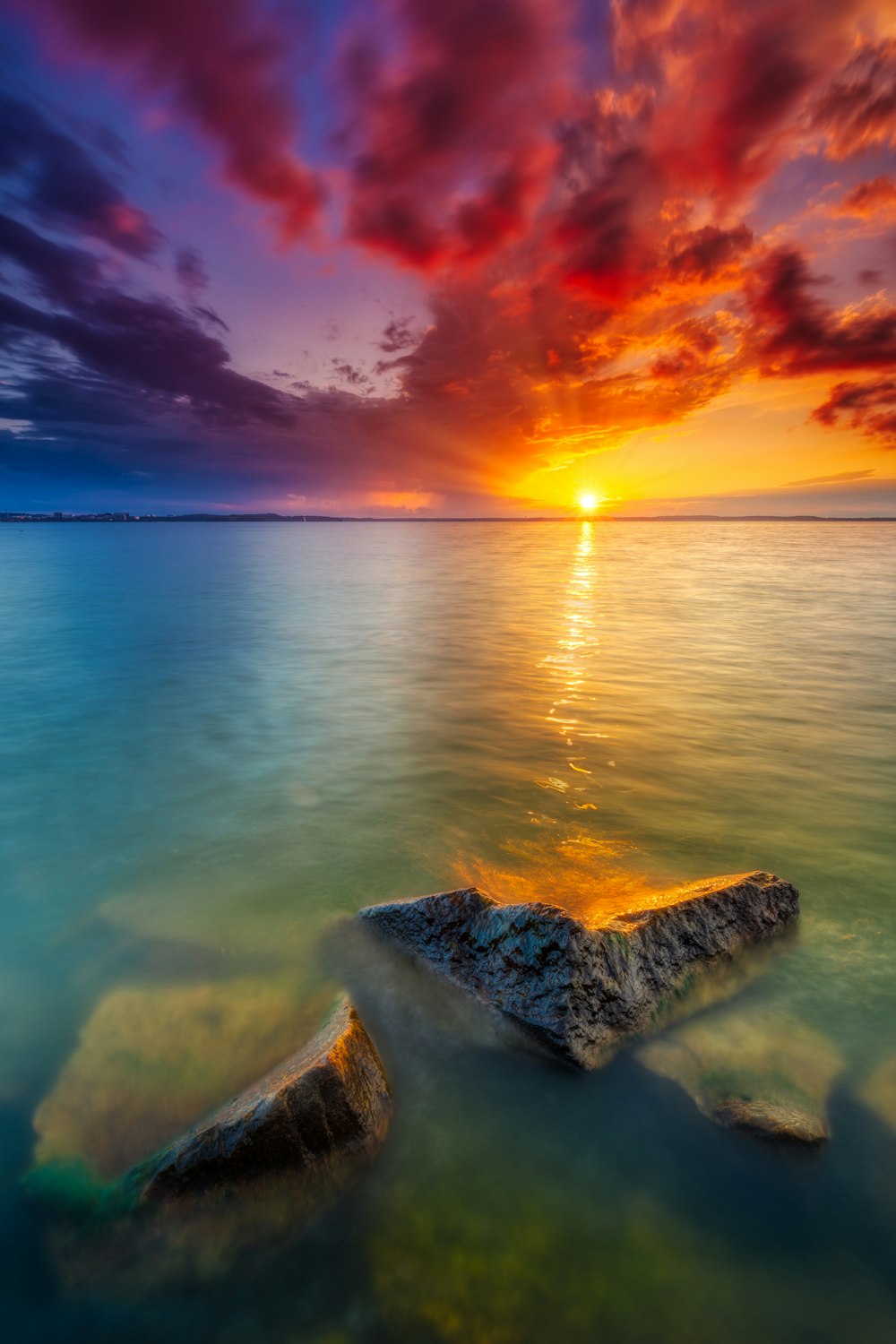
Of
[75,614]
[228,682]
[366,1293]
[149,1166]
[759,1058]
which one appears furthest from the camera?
[75,614]

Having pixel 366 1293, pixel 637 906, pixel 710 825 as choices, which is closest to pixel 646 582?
pixel 710 825

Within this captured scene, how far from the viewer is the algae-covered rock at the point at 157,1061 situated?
364 cm

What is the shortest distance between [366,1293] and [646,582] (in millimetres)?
34652

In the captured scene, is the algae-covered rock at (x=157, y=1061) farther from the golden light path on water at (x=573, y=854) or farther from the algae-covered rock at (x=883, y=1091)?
the algae-covered rock at (x=883, y=1091)

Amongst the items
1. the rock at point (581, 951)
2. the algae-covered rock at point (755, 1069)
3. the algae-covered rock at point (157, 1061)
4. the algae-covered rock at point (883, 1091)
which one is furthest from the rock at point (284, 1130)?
the algae-covered rock at point (883, 1091)

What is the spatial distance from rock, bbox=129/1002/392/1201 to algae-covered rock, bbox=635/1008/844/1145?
1.89 metres

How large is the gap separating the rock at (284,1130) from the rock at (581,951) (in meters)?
1.16

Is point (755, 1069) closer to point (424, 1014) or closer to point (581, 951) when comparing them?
point (581, 951)

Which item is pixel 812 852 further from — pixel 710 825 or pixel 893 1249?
pixel 893 1249

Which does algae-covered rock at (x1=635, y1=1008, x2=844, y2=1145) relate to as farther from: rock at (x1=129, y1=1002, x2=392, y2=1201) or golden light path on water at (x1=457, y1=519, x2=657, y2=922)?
rock at (x1=129, y1=1002, x2=392, y2=1201)

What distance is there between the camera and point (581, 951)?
159 inches

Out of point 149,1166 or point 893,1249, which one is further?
point 149,1166

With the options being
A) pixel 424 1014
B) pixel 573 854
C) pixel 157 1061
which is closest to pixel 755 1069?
pixel 424 1014

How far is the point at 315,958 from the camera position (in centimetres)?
510
